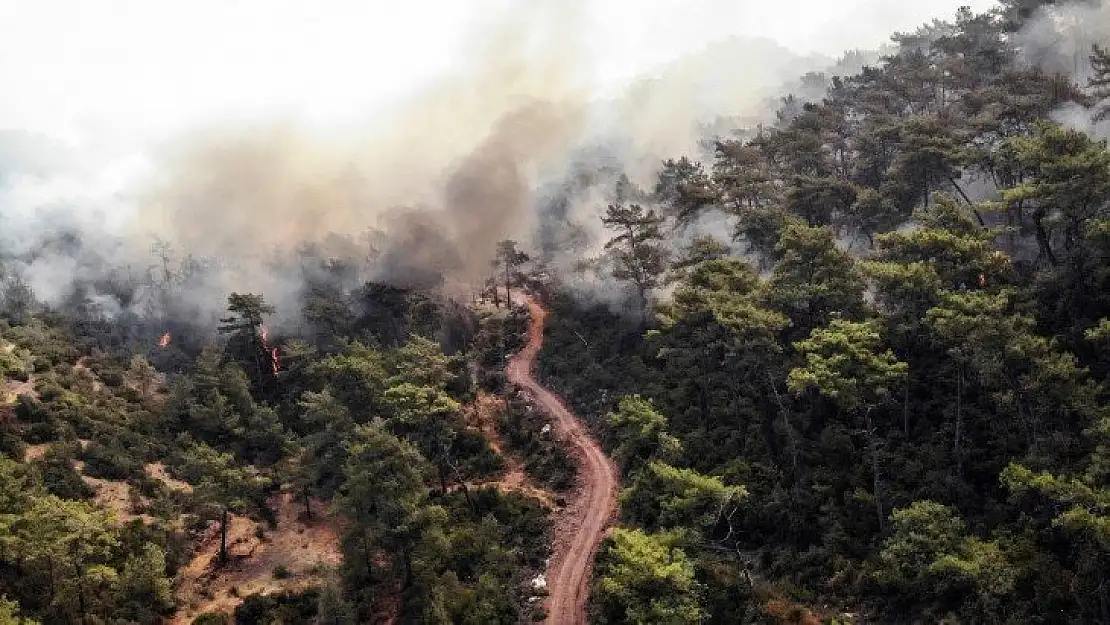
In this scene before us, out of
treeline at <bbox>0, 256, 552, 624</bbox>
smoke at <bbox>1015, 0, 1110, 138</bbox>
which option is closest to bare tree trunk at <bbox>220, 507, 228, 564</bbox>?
treeline at <bbox>0, 256, 552, 624</bbox>

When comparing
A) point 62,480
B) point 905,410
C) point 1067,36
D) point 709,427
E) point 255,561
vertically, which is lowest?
point 255,561

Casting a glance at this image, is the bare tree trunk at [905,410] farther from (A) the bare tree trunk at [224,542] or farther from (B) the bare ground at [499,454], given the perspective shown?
(A) the bare tree trunk at [224,542]

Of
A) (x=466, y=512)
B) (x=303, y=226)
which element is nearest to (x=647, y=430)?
(x=466, y=512)

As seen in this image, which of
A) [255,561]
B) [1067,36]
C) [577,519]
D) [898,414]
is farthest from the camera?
[1067,36]

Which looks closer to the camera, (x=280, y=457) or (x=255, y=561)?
(x=255, y=561)

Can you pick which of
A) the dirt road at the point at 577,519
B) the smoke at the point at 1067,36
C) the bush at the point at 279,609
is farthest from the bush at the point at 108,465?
the smoke at the point at 1067,36

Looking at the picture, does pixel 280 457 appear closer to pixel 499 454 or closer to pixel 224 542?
pixel 224 542

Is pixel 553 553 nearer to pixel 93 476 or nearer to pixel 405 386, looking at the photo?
pixel 405 386

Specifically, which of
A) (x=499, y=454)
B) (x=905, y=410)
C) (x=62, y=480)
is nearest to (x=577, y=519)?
(x=499, y=454)
